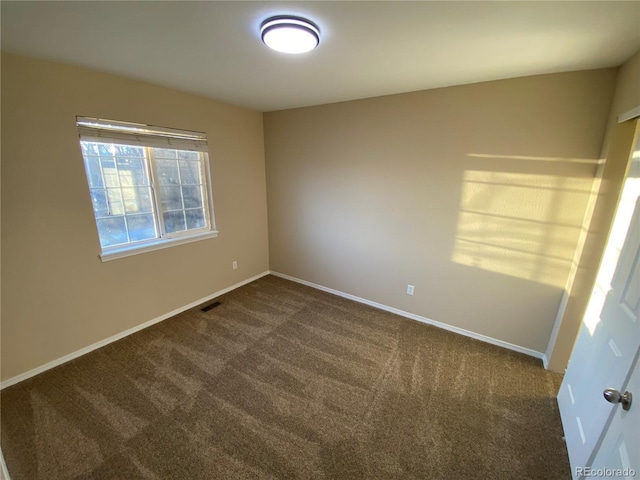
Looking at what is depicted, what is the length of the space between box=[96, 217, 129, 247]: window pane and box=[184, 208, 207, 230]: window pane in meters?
0.66

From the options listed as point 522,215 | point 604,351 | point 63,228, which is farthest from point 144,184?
point 604,351

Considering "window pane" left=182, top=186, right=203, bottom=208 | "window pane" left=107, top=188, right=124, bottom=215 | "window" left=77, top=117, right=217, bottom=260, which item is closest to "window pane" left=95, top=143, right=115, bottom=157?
"window" left=77, top=117, right=217, bottom=260

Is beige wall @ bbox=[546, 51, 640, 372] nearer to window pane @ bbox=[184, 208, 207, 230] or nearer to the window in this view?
the window

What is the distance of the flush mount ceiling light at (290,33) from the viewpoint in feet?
4.36

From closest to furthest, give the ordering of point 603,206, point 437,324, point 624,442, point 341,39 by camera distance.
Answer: point 624,442
point 341,39
point 603,206
point 437,324

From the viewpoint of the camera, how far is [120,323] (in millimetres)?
2561

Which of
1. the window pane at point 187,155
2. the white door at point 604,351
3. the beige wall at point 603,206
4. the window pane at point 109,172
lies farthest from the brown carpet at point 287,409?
the window pane at point 187,155

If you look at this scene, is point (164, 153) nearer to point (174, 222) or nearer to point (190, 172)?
point (190, 172)

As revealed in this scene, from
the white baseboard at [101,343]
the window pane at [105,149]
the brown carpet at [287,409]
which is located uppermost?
the window pane at [105,149]

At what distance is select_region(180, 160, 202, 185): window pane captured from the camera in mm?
2945

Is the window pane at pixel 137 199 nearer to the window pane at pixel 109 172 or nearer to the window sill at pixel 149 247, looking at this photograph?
the window pane at pixel 109 172

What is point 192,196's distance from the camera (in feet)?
10.1

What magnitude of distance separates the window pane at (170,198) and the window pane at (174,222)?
66 millimetres

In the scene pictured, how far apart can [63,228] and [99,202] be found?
343mm
